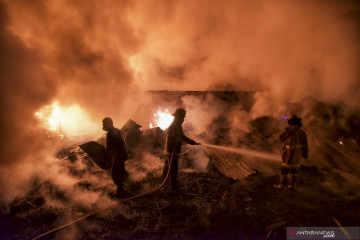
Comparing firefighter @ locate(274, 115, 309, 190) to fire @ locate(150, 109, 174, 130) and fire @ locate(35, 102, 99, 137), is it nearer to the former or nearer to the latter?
fire @ locate(150, 109, 174, 130)

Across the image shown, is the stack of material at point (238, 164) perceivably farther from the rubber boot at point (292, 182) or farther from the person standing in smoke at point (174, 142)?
the person standing in smoke at point (174, 142)

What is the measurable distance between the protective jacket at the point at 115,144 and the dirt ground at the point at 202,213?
3.87 feet

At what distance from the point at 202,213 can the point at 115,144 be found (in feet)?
9.17

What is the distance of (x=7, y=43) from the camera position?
5117 mm

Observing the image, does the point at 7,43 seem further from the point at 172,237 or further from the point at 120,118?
the point at 120,118

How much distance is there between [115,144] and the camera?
15.2 ft

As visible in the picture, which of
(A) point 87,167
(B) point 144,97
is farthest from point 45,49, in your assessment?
(B) point 144,97

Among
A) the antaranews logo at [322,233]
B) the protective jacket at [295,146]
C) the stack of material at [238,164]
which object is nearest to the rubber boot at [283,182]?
the protective jacket at [295,146]

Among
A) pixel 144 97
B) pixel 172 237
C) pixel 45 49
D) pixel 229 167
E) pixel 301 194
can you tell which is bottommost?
pixel 172 237

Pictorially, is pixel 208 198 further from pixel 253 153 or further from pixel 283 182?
pixel 253 153

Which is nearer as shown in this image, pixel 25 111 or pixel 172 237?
pixel 172 237

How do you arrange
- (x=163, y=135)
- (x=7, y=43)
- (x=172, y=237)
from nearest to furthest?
(x=172, y=237) < (x=7, y=43) < (x=163, y=135)

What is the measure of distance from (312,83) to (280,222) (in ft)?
26.9

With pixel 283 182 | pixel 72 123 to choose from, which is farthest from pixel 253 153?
pixel 72 123
